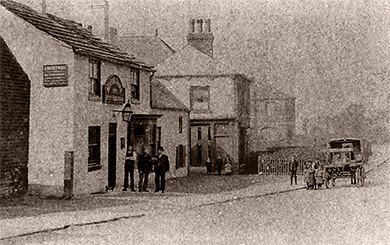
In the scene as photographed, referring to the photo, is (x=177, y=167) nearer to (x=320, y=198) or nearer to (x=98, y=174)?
(x=98, y=174)

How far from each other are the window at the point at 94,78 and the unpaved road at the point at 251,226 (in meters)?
6.64

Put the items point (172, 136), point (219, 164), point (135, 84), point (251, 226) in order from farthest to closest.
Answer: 1. point (219, 164)
2. point (172, 136)
3. point (135, 84)
4. point (251, 226)

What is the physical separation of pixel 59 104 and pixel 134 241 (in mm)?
9330

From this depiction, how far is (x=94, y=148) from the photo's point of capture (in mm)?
18969

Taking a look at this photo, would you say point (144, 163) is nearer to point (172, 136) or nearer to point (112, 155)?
point (112, 155)

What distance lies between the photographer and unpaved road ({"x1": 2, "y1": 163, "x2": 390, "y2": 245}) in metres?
9.09

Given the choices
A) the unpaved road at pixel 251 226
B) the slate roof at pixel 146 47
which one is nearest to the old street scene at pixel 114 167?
the unpaved road at pixel 251 226

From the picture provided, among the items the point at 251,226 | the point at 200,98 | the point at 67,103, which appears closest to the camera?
the point at 251,226

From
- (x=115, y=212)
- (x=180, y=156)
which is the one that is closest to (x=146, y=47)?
(x=180, y=156)

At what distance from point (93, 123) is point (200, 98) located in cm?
1525

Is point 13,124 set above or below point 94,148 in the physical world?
above

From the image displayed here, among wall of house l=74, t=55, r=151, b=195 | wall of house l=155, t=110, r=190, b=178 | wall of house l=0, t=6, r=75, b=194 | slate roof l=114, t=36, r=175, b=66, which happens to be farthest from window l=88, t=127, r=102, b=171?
slate roof l=114, t=36, r=175, b=66

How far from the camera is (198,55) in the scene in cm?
3334

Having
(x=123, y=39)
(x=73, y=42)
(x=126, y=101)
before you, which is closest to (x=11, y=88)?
(x=73, y=42)
